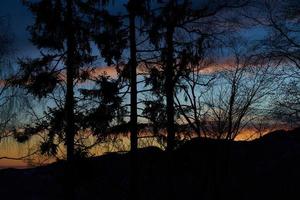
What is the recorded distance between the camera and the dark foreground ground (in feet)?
81.1

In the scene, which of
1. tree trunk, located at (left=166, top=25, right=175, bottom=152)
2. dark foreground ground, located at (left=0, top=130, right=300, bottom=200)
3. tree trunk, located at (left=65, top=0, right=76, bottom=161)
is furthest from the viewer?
dark foreground ground, located at (left=0, top=130, right=300, bottom=200)

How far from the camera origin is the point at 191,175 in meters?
52.2

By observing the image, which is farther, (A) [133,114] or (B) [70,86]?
(B) [70,86]

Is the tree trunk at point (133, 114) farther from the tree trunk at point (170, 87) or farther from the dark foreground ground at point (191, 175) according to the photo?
the tree trunk at point (170, 87)

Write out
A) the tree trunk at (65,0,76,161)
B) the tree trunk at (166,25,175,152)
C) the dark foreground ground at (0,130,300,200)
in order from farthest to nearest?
1. the dark foreground ground at (0,130,300,200)
2. the tree trunk at (166,25,175,152)
3. the tree trunk at (65,0,76,161)

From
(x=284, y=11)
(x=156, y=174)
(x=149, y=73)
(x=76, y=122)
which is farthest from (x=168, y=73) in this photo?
(x=156, y=174)

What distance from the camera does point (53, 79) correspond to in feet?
68.5

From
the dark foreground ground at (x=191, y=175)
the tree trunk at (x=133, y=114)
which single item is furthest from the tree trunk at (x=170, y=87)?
the tree trunk at (x=133, y=114)

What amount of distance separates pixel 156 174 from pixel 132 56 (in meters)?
32.0

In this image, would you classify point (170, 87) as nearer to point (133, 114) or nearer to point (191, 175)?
point (133, 114)

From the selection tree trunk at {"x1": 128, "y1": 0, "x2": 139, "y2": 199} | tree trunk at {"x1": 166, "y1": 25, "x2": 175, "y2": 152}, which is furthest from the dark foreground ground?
tree trunk at {"x1": 166, "y1": 25, "x2": 175, "y2": 152}

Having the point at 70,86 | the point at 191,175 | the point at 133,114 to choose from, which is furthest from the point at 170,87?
the point at 191,175

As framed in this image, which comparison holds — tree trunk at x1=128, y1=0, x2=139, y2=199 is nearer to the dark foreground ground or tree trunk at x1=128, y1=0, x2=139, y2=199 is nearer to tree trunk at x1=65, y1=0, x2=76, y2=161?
the dark foreground ground

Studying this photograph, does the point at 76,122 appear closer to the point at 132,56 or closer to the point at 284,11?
the point at 132,56
